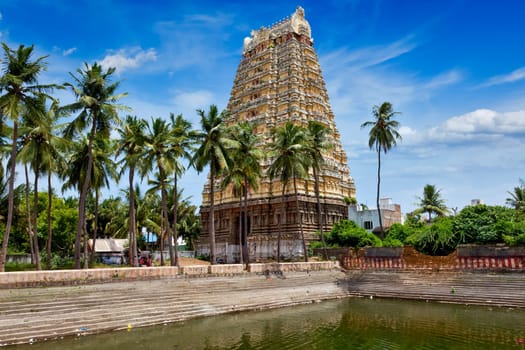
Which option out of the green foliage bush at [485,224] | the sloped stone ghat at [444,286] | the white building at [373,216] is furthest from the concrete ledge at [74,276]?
the white building at [373,216]

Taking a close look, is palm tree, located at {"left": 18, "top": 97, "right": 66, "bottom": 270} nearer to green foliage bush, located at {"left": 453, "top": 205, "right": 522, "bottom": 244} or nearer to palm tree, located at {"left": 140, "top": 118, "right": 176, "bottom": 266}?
palm tree, located at {"left": 140, "top": 118, "right": 176, "bottom": 266}

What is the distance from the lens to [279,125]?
4997 centimetres

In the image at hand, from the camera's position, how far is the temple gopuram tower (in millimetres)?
46844

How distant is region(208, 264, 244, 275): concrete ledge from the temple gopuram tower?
16440 mm

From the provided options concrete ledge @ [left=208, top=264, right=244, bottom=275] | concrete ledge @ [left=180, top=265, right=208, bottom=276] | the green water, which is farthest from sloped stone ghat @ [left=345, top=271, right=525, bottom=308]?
concrete ledge @ [left=180, top=265, right=208, bottom=276]

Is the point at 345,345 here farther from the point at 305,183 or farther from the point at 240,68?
the point at 240,68

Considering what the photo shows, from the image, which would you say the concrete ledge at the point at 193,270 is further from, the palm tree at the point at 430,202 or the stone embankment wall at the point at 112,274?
the palm tree at the point at 430,202

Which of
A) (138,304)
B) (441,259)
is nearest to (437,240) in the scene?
(441,259)

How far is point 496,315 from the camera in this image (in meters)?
22.0

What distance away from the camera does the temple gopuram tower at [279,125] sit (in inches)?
1844

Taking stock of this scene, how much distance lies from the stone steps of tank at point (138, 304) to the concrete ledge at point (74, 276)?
0.50 meters

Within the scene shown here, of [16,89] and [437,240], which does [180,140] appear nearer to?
[16,89]

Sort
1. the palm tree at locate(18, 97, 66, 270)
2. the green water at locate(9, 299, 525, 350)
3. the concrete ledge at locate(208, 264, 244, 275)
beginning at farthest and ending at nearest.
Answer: the concrete ledge at locate(208, 264, 244, 275) → the palm tree at locate(18, 97, 66, 270) → the green water at locate(9, 299, 525, 350)

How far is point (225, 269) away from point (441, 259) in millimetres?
15991
